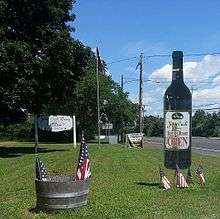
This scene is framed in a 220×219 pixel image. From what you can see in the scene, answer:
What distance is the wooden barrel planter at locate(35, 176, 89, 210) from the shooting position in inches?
469

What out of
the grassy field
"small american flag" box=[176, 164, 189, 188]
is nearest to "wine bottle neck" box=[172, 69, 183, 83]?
"small american flag" box=[176, 164, 189, 188]

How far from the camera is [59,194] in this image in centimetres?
1191

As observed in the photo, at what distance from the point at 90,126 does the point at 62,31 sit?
3492cm

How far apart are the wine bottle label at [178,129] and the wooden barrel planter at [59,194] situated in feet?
17.6

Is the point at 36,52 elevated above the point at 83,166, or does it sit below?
above

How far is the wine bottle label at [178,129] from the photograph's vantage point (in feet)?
55.8

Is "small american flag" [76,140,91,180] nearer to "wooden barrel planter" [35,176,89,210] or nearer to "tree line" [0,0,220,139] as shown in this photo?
"wooden barrel planter" [35,176,89,210]


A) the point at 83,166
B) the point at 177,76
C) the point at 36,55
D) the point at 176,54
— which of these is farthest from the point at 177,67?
the point at 36,55

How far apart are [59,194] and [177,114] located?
6.04 meters

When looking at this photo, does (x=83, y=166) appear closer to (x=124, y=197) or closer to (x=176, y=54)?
(x=124, y=197)

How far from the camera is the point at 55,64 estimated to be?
3419cm

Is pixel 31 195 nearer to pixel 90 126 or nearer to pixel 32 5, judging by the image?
pixel 32 5

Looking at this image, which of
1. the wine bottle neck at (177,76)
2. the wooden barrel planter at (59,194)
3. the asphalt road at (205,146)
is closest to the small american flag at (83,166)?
the wooden barrel planter at (59,194)

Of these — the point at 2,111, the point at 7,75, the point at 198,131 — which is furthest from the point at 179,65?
the point at 198,131
